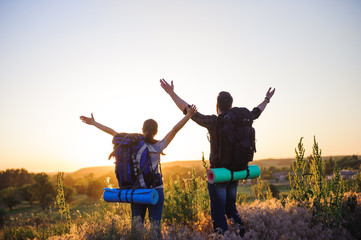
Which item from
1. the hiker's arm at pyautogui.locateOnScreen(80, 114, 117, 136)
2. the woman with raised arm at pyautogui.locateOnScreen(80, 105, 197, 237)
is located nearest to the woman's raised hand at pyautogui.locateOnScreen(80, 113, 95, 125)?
the hiker's arm at pyautogui.locateOnScreen(80, 114, 117, 136)

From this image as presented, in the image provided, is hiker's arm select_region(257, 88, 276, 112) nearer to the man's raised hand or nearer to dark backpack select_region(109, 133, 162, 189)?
the man's raised hand

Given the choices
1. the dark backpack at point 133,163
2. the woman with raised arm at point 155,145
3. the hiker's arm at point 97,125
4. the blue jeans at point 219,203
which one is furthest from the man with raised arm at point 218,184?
the hiker's arm at point 97,125

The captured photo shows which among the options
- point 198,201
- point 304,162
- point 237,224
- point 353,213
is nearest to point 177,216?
point 198,201

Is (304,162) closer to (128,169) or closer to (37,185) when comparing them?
(128,169)

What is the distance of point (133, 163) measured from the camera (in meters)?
3.57

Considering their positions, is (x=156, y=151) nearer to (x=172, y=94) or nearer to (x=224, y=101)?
(x=172, y=94)

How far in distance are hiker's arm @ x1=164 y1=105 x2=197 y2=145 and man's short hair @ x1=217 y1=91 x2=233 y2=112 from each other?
0.47m

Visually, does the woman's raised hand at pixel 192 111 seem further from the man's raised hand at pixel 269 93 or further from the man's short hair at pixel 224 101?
the man's raised hand at pixel 269 93

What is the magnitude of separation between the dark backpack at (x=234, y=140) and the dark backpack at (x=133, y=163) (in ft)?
3.63

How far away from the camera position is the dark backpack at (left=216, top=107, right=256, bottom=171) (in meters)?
3.70

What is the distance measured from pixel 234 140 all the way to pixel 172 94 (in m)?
Result: 1.32

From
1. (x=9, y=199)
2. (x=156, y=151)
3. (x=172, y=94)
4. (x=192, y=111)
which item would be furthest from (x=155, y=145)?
(x=9, y=199)

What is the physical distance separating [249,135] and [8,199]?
24249 mm

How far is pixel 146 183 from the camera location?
3.62 m
